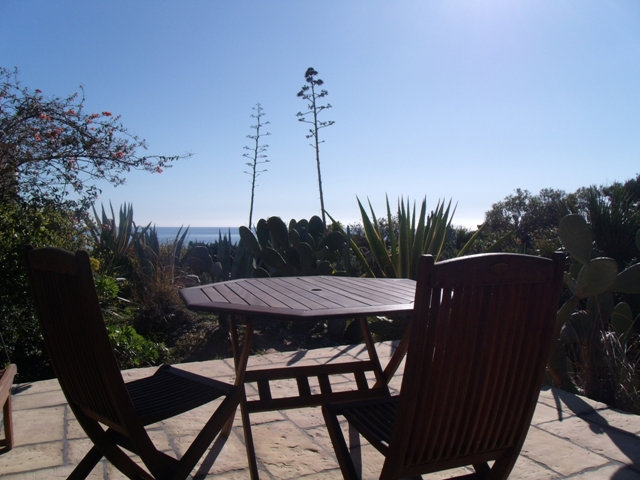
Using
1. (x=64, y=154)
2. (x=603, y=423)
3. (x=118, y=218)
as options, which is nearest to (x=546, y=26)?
(x=603, y=423)

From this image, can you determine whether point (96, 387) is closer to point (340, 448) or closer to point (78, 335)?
point (78, 335)

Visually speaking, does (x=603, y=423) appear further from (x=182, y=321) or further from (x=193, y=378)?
(x=182, y=321)

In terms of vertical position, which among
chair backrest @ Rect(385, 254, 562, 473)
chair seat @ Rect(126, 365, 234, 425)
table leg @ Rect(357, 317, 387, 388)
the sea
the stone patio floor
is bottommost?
the stone patio floor

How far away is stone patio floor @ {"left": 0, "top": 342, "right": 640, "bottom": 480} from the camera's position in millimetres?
2166

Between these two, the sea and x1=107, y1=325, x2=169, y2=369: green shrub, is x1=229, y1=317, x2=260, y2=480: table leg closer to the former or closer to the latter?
x1=107, y1=325, x2=169, y2=369: green shrub

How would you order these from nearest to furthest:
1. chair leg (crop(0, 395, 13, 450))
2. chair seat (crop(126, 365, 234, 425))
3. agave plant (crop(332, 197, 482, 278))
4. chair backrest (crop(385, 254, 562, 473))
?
chair backrest (crop(385, 254, 562, 473)) < chair seat (crop(126, 365, 234, 425)) < chair leg (crop(0, 395, 13, 450)) < agave plant (crop(332, 197, 482, 278))

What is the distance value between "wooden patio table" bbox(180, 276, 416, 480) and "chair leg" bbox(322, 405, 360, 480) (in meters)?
0.30

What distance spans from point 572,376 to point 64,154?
517 cm

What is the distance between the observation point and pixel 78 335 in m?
1.52

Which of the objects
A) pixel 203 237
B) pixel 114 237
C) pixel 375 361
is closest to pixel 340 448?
pixel 375 361

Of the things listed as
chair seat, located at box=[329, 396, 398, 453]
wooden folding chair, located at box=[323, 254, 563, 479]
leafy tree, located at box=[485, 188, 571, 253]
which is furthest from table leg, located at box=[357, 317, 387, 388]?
leafy tree, located at box=[485, 188, 571, 253]

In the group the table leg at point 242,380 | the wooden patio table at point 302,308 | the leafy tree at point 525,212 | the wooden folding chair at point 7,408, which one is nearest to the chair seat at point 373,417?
the wooden patio table at point 302,308

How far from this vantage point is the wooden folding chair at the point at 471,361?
1.28 metres

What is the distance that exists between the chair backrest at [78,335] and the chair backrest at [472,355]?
773 mm
